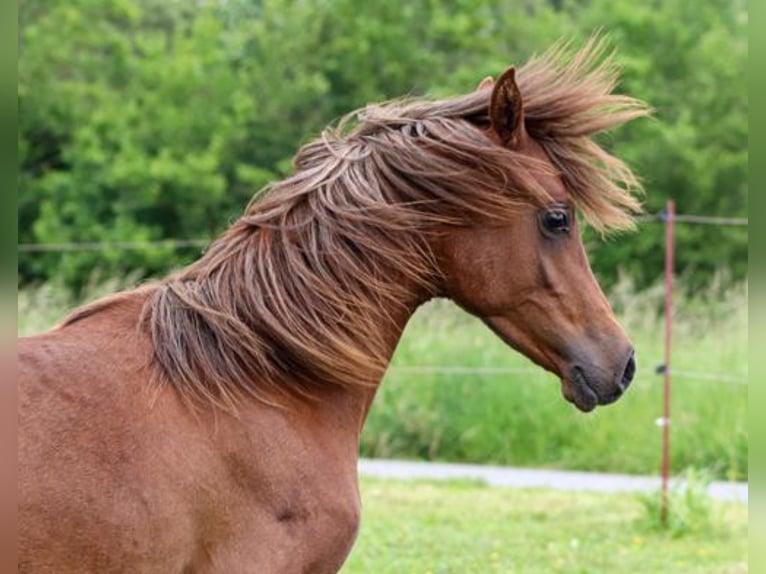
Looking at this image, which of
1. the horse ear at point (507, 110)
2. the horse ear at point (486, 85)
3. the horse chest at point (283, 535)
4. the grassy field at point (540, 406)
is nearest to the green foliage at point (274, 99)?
the grassy field at point (540, 406)

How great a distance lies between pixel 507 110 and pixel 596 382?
2.61ft

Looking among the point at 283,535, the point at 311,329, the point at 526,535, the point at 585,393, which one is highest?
the point at 311,329

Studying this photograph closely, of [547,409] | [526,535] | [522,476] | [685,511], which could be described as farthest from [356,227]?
[547,409]

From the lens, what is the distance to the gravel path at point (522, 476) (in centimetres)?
827

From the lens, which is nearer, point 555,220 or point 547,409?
point 555,220

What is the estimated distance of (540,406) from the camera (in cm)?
945

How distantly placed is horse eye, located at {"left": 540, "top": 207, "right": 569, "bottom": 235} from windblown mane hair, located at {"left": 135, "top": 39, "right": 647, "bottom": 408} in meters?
0.05

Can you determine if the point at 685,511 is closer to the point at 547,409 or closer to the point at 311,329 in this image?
the point at 547,409

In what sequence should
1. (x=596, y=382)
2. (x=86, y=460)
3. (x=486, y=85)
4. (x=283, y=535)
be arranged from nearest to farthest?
(x=86, y=460), (x=283, y=535), (x=596, y=382), (x=486, y=85)

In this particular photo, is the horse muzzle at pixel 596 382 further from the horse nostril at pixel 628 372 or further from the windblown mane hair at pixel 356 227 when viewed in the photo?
the windblown mane hair at pixel 356 227

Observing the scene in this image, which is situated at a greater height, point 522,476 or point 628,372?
point 628,372

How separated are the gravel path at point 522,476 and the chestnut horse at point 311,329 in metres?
5.36

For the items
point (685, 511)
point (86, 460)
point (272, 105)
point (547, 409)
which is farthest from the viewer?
point (272, 105)

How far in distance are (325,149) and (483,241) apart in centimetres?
54
